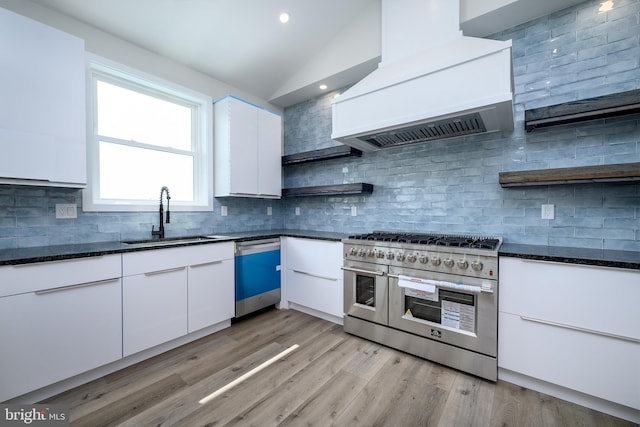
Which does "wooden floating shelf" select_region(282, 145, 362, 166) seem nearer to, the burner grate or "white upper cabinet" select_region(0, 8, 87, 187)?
the burner grate

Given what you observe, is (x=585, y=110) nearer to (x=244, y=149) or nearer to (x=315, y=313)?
(x=315, y=313)

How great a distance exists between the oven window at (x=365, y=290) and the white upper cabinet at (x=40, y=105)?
2356mm

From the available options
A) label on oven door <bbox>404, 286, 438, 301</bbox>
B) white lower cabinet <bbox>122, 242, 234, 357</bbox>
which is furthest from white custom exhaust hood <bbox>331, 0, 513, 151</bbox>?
white lower cabinet <bbox>122, 242, 234, 357</bbox>

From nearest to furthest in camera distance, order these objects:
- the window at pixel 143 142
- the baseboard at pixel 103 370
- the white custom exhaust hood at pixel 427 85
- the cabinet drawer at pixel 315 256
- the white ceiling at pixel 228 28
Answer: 1. the baseboard at pixel 103 370
2. the white custom exhaust hood at pixel 427 85
3. the white ceiling at pixel 228 28
4. the window at pixel 143 142
5. the cabinet drawer at pixel 315 256

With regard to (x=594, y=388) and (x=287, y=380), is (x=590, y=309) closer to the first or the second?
(x=594, y=388)

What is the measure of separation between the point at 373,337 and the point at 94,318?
213 centimetres

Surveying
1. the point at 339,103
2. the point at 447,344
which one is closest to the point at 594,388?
the point at 447,344

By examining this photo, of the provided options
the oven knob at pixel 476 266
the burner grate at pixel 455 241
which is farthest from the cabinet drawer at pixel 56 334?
the oven knob at pixel 476 266

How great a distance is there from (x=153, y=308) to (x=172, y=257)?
411 millimetres

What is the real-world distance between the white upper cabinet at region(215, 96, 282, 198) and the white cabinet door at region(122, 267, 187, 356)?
1190 mm

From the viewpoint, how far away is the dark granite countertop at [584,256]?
4.86ft

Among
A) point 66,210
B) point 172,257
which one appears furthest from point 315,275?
point 66,210

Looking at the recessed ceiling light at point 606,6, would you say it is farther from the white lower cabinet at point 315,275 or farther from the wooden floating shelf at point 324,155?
the white lower cabinet at point 315,275

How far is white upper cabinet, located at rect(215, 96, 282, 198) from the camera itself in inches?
120
